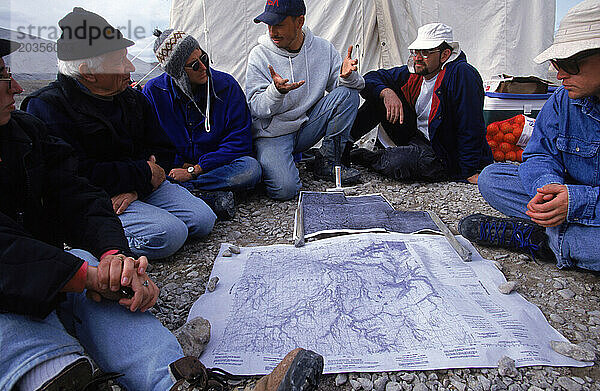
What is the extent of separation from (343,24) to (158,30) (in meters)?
2.87

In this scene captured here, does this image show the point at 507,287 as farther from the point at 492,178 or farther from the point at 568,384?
the point at 492,178

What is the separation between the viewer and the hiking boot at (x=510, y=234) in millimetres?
2055

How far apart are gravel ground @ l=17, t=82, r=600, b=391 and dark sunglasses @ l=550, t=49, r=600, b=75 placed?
891mm

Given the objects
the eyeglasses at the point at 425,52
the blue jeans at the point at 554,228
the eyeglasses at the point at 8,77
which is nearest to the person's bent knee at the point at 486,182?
the blue jeans at the point at 554,228

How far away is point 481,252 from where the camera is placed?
2.18 meters

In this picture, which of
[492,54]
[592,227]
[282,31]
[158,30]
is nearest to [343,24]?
[492,54]

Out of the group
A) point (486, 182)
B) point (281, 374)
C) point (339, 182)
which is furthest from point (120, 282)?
point (339, 182)

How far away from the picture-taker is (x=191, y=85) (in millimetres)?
2814

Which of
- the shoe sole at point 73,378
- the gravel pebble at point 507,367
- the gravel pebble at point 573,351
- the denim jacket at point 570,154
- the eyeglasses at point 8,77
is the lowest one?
the gravel pebble at point 507,367

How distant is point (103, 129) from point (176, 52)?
0.87 metres

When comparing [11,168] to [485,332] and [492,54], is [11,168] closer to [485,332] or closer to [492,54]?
[485,332]

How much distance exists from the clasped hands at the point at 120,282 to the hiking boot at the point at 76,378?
7.5 inches

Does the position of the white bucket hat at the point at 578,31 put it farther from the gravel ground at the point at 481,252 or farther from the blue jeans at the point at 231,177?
the blue jeans at the point at 231,177

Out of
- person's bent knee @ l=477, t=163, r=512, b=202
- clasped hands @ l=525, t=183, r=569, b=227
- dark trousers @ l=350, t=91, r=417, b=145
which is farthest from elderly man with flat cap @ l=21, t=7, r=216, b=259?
dark trousers @ l=350, t=91, r=417, b=145
